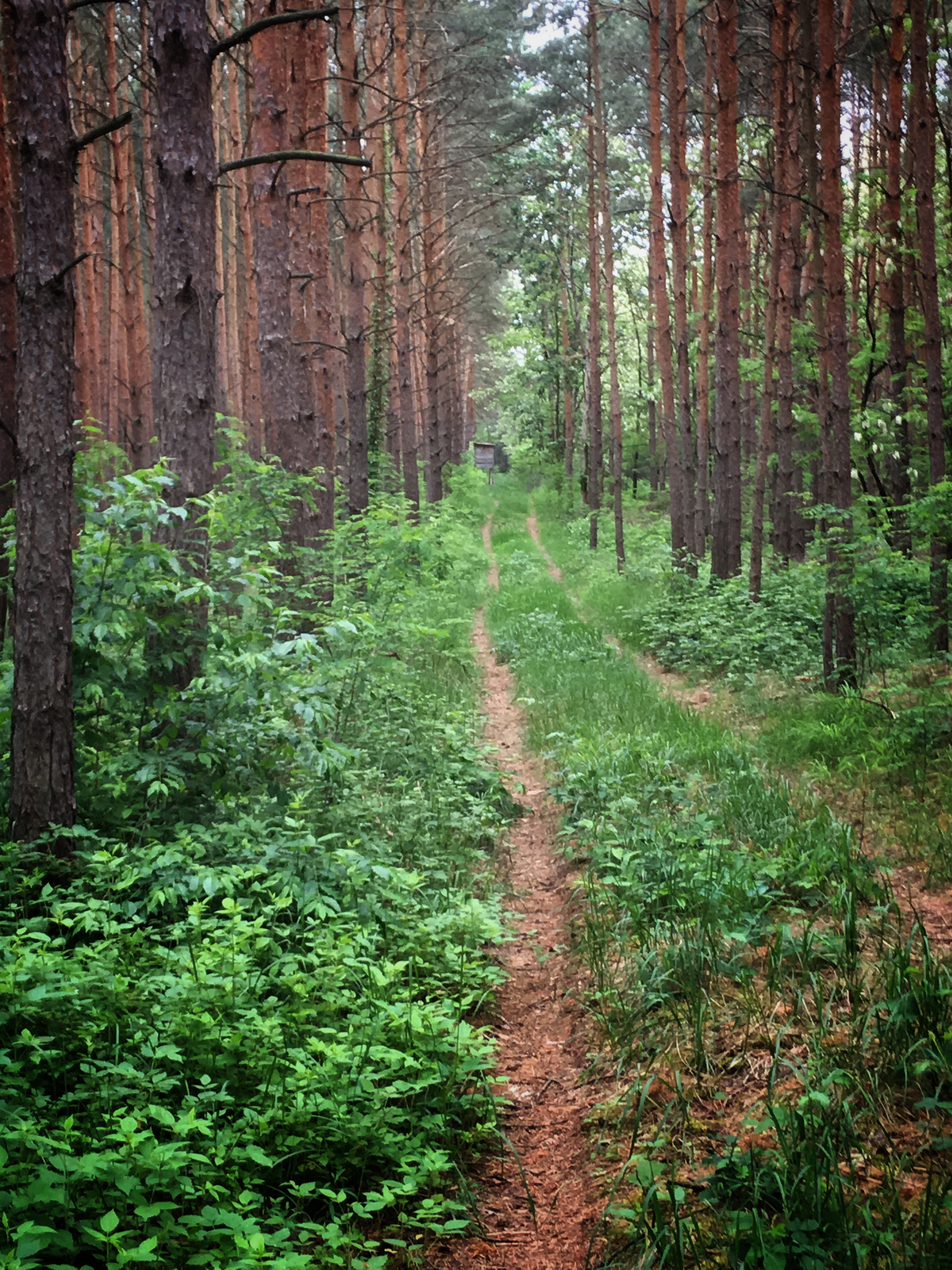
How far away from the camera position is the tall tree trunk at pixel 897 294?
1009 cm

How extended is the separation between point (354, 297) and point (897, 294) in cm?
790

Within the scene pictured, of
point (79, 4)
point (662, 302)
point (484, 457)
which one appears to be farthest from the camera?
point (484, 457)

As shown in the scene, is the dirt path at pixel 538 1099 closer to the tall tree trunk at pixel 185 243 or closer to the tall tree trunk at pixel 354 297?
the tall tree trunk at pixel 185 243

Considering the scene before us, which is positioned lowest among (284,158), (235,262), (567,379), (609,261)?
→ (284,158)

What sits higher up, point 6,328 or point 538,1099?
point 6,328

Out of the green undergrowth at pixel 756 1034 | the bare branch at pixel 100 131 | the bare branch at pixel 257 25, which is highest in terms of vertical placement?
the bare branch at pixel 257 25

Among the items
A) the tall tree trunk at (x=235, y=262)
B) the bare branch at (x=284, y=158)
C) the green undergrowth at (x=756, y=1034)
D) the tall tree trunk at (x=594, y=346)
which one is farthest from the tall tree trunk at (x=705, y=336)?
the bare branch at (x=284, y=158)

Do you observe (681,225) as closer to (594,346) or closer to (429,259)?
(429,259)

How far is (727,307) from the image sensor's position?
13219mm

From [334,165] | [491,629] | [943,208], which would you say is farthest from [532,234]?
[491,629]

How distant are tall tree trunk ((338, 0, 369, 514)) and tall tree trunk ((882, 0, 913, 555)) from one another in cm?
736

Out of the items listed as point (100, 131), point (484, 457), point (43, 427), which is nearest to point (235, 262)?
point (100, 131)

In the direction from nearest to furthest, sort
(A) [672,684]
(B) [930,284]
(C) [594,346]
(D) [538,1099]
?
(D) [538,1099] → (B) [930,284] → (A) [672,684] → (C) [594,346]

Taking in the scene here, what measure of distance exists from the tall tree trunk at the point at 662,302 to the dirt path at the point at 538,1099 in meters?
10.9
